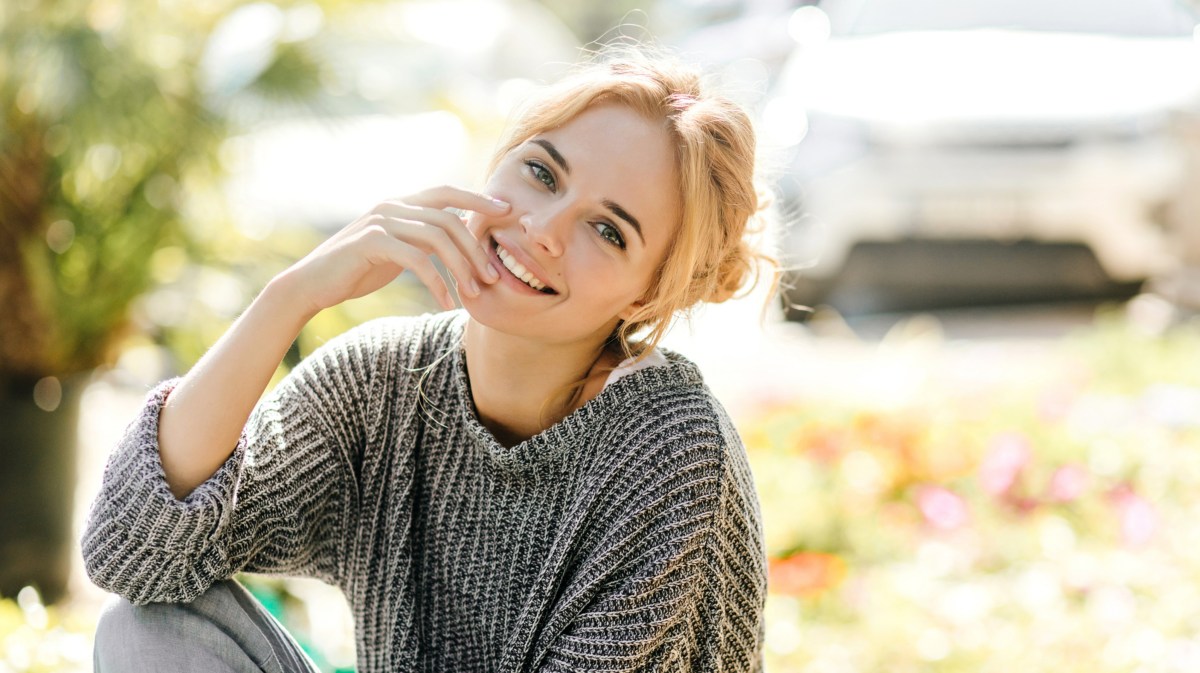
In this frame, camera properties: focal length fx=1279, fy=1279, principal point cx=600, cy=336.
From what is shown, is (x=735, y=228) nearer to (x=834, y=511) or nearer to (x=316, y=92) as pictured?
(x=834, y=511)

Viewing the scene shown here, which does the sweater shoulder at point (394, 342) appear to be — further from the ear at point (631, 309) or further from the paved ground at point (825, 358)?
the paved ground at point (825, 358)

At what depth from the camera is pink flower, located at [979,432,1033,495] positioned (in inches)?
144

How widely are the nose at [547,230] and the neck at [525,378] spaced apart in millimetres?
193

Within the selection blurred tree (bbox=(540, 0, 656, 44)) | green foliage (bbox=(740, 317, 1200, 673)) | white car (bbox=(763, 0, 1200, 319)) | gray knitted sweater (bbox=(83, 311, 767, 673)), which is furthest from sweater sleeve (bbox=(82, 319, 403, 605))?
blurred tree (bbox=(540, 0, 656, 44))

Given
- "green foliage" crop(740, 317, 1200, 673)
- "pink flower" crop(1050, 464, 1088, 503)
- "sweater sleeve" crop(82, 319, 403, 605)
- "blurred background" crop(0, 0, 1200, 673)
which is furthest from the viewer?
"pink flower" crop(1050, 464, 1088, 503)

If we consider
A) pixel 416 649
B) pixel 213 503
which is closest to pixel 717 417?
pixel 416 649

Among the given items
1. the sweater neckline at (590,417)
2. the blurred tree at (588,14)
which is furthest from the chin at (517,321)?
the blurred tree at (588,14)

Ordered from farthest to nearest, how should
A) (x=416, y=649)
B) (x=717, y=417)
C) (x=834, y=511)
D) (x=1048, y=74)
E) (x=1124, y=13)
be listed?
(x=1048, y=74), (x=1124, y=13), (x=834, y=511), (x=416, y=649), (x=717, y=417)

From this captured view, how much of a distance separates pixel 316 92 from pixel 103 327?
3.13 feet

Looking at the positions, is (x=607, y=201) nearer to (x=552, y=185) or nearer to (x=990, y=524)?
(x=552, y=185)

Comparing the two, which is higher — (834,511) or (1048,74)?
(1048,74)

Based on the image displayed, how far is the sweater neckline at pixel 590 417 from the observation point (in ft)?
6.44

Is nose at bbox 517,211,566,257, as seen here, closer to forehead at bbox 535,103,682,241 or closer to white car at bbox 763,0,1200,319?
forehead at bbox 535,103,682,241

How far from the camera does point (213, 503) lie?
1.79 metres
